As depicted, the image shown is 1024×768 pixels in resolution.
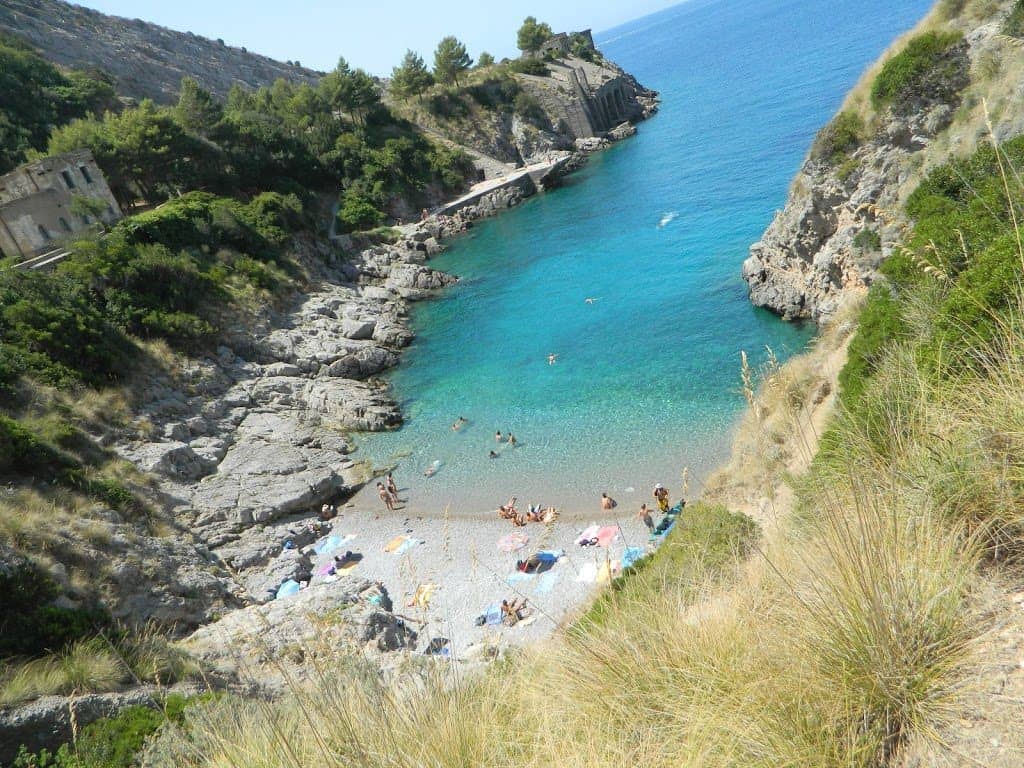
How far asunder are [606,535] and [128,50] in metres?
93.4

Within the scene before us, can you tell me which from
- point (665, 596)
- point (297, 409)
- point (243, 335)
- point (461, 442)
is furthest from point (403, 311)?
point (665, 596)

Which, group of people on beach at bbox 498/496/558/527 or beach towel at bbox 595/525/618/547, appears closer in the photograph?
beach towel at bbox 595/525/618/547

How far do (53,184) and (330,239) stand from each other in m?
17.1

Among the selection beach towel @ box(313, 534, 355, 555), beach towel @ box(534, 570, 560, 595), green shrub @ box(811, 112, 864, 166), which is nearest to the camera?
beach towel @ box(534, 570, 560, 595)

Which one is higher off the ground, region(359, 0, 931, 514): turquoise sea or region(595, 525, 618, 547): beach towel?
region(359, 0, 931, 514): turquoise sea

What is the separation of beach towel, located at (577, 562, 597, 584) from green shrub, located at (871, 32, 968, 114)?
1788cm

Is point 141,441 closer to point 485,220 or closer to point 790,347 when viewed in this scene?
point 790,347

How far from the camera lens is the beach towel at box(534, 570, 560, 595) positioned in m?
15.2

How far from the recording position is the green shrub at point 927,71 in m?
18.5

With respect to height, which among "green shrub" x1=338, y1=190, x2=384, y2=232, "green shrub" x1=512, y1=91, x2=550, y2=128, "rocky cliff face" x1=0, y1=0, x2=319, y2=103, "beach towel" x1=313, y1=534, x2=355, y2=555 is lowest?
"beach towel" x1=313, y1=534, x2=355, y2=555

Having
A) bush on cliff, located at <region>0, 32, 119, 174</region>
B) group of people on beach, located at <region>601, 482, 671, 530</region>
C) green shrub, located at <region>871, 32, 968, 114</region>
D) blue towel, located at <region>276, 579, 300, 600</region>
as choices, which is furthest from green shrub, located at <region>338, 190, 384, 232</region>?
green shrub, located at <region>871, 32, 968, 114</region>

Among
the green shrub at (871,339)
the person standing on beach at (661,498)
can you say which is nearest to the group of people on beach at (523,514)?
the person standing on beach at (661,498)

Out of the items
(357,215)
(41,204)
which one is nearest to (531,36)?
(357,215)

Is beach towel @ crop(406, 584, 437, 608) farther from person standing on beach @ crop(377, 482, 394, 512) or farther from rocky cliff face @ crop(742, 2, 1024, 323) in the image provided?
rocky cliff face @ crop(742, 2, 1024, 323)
